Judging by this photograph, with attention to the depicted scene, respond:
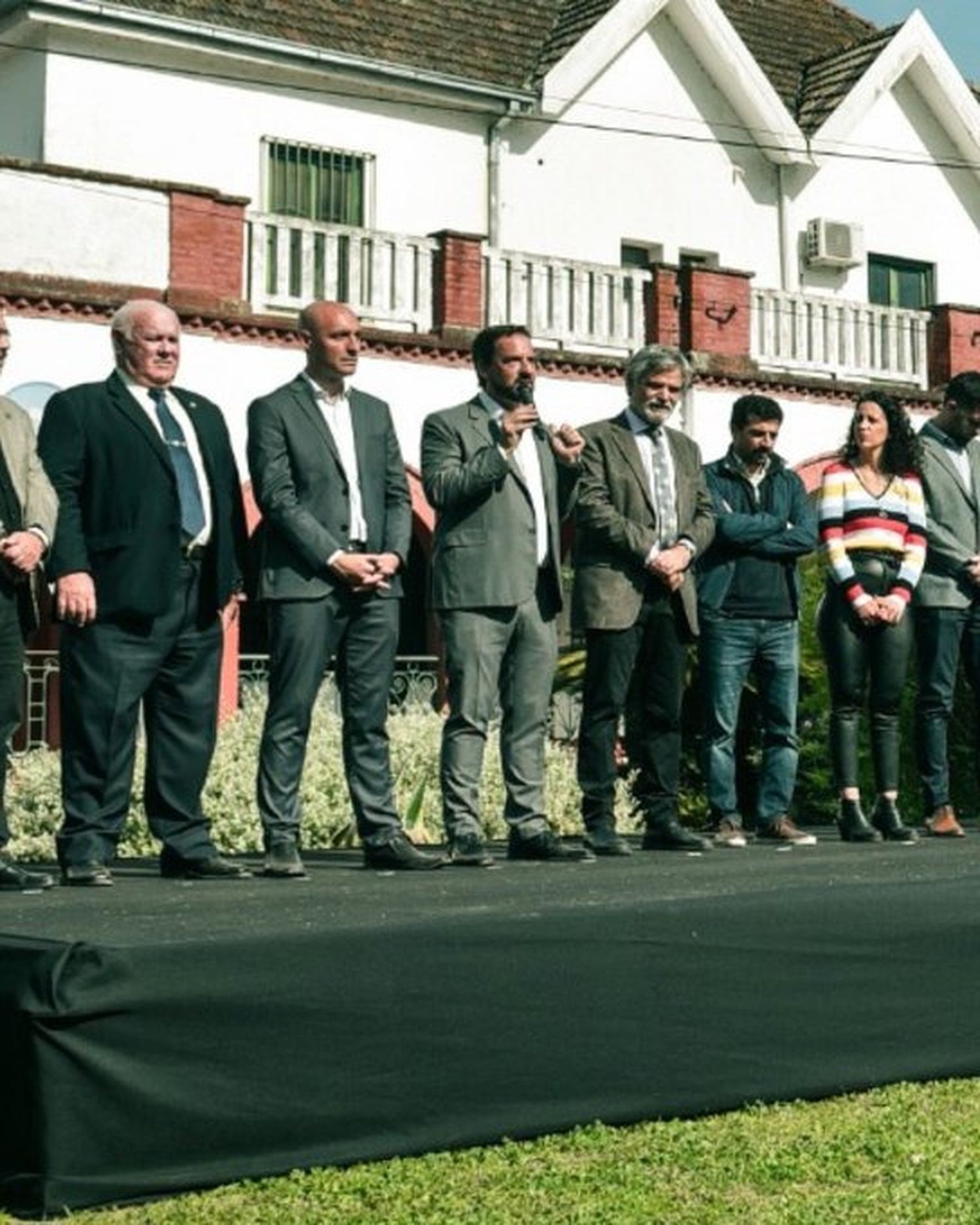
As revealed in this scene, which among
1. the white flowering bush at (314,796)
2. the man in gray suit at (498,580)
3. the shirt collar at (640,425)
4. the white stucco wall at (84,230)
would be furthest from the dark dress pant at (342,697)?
the white stucco wall at (84,230)

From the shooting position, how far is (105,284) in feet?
53.5

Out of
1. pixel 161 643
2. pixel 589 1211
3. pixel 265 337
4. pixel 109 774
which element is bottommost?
pixel 589 1211

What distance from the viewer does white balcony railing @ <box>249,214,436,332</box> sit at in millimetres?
17516

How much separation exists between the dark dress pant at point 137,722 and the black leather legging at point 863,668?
2.59 meters

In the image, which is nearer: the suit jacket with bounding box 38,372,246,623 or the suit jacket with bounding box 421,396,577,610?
the suit jacket with bounding box 38,372,246,623

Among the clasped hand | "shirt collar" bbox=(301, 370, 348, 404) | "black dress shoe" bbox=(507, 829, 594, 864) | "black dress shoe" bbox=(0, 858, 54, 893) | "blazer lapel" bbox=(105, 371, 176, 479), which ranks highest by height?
"shirt collar" bbox=(301, 370, 348, 404)

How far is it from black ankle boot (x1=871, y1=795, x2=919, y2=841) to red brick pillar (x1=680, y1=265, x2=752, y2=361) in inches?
485

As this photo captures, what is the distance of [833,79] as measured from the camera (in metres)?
24.6

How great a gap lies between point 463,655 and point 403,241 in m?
11.9

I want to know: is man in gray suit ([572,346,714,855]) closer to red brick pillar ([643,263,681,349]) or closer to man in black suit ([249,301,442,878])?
man in black suit ([249,301,442,878])

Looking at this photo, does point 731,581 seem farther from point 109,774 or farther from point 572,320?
point 572,320

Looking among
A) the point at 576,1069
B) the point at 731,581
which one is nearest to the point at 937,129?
the point at 731,581

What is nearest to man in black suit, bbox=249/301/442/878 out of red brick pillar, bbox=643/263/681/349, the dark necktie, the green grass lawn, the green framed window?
the dark necktie

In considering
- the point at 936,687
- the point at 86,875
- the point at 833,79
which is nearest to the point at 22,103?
the point at 833,79
